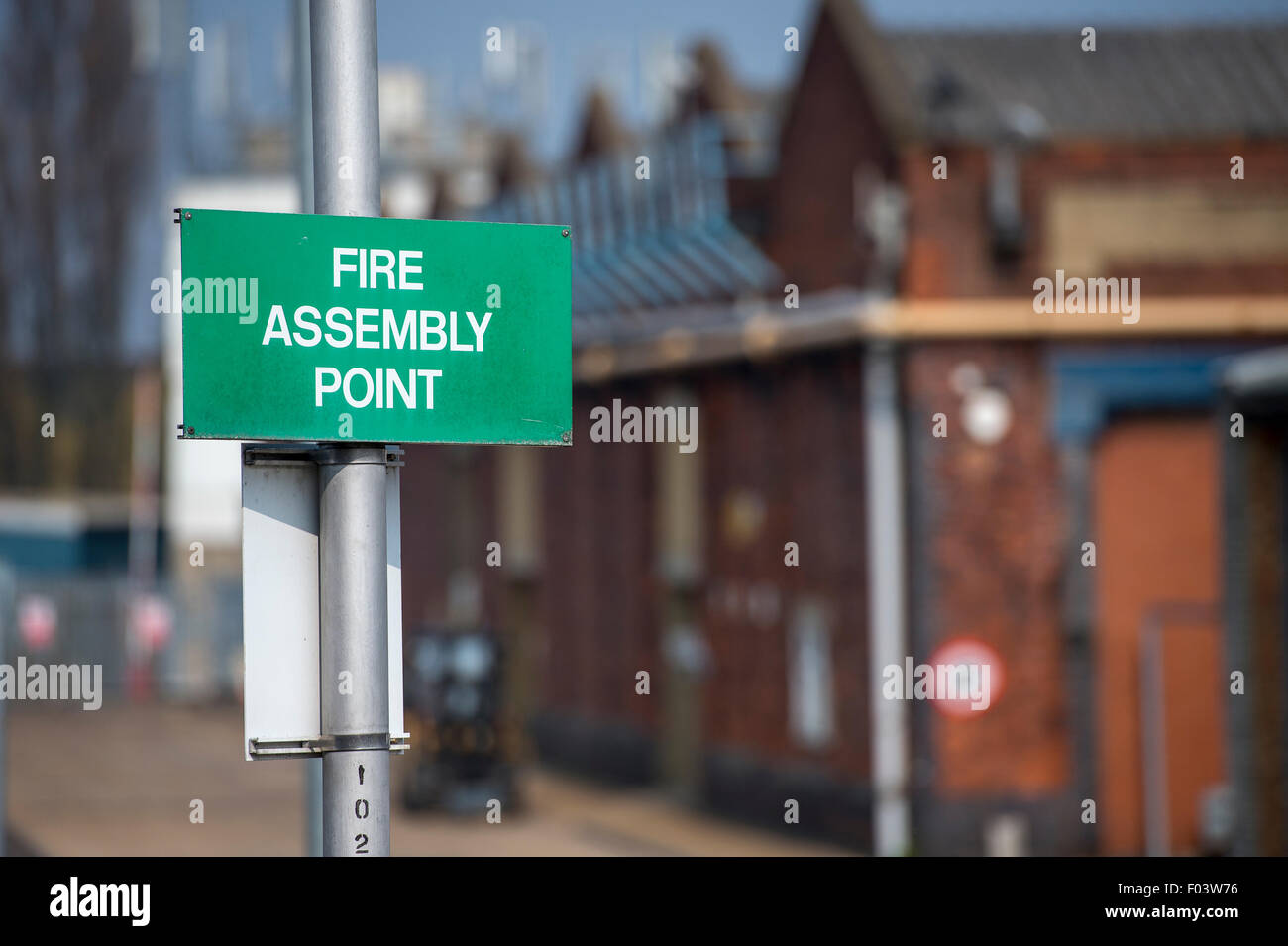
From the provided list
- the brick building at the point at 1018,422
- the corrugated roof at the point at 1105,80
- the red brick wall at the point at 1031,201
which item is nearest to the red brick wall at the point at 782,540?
the brick building at the point at 1018,422

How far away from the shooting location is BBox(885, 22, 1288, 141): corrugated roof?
70.0 feet

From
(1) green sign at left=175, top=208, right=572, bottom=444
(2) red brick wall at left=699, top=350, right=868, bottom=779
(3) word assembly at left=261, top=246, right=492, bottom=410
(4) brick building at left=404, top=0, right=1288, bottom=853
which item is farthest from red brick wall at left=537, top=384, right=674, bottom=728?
(3) word assembly at left=261, top=246, right=492, bottom=410

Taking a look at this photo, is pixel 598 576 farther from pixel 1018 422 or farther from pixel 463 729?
pixel 1018 422

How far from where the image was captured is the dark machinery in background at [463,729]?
2528 centimetres

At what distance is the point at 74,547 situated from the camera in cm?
5109

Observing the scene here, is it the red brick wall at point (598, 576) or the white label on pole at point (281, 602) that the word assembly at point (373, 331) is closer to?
the white label on pole at point (281, 602)

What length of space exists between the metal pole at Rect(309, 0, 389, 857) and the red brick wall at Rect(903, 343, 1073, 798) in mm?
16539

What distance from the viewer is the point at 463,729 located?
25297 mm

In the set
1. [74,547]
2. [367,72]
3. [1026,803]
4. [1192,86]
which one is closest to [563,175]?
[1192,86]

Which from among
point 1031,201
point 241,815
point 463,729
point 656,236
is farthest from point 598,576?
point 1031,201

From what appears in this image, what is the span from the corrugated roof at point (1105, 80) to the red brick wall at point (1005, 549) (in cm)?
255

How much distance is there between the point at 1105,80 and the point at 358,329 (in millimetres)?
19755

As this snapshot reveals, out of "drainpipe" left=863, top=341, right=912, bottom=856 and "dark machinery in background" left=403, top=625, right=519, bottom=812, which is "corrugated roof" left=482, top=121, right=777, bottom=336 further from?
"dark machinery in background" left=403, top=625, right=519, bottom=812

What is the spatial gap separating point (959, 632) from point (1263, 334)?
4.50 meters
